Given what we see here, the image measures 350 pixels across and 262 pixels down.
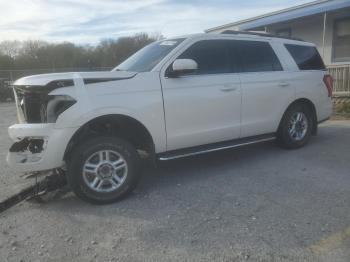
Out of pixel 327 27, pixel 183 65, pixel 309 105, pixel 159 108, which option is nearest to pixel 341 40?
pixel 327 27

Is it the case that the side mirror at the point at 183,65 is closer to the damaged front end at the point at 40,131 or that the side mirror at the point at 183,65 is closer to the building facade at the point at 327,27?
the damaged front end at the point at 40,131

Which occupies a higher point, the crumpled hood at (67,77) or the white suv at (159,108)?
the crumpled hood at (67,77)

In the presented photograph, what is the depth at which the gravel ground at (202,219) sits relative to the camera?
297 centimetres

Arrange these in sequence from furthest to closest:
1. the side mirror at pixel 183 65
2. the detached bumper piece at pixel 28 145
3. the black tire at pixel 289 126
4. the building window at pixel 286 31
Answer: the building window at pixel 286 31, the black tire at pixel 289 126, the side mirror at pixel 183 65, the detached bumper piece at pixel 28 145

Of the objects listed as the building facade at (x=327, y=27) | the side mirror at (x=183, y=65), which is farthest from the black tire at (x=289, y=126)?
the building facade at (x=327, y=27)

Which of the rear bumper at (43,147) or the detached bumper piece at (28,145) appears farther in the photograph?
the detached bumper piece at (28,145)

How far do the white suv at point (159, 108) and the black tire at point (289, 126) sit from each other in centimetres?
2

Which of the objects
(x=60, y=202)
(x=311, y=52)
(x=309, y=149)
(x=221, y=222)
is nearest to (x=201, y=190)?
(x=221, y=222)

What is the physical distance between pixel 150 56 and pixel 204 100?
3.45ft

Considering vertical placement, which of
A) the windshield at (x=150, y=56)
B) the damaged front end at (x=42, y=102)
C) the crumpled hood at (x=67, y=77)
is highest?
A: the windshield at (x=150, y=56)

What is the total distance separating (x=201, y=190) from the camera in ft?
14.4

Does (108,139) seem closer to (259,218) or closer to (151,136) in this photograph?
(151,136)

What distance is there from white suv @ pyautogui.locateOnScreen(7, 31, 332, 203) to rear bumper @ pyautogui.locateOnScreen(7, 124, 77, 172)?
0.01 meters

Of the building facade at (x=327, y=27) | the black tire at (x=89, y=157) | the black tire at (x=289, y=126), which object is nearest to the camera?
the black tire at (x=89, y=157)
